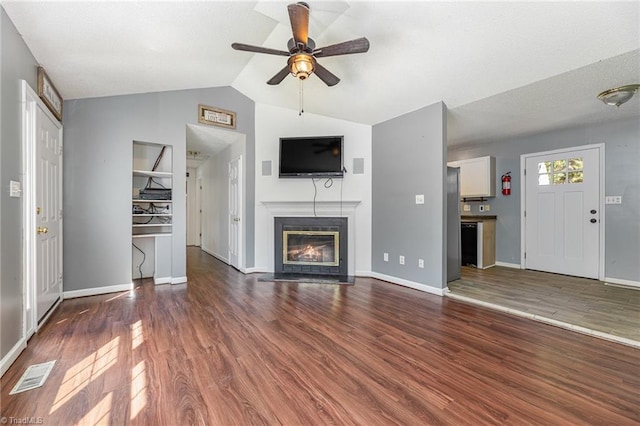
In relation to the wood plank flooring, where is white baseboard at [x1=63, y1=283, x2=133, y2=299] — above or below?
above

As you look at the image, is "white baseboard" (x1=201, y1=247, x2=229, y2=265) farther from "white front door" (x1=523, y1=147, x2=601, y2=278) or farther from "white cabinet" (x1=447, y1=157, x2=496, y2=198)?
"white front door" (x1=523, y1=147, x2=601, y2=278)

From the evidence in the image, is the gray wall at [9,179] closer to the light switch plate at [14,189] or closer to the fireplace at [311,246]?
the light switch plate at [14,189]

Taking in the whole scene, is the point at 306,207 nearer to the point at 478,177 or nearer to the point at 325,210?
the point at 325,210

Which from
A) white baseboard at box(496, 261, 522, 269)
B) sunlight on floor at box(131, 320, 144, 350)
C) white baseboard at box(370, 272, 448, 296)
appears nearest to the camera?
sunlight on floor at box(131, 320, 144, 350)

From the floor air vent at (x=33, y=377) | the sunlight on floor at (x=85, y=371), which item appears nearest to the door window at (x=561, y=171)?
the sunlight on floor at (x=85, y=371)

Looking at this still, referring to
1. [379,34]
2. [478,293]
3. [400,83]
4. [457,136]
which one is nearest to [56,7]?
[379,34]

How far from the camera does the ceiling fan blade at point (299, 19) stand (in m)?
1.87

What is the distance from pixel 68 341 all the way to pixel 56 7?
251 centimetres

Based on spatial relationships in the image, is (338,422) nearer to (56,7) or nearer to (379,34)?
(379,34)

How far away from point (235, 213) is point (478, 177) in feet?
15.3

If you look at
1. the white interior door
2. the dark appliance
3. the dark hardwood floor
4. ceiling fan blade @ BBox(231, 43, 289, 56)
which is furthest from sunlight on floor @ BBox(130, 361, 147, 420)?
the white interior door

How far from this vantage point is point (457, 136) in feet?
15.7

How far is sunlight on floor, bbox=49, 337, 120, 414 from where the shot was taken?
60.4 inches

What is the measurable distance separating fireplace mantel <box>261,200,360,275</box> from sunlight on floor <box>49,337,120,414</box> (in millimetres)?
2691
